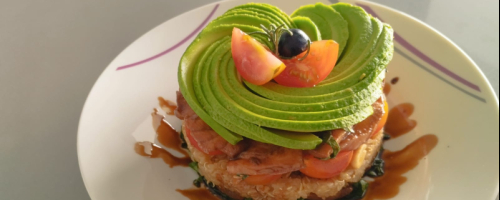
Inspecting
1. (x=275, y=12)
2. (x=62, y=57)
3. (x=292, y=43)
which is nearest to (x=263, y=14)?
(x=275, y=12)

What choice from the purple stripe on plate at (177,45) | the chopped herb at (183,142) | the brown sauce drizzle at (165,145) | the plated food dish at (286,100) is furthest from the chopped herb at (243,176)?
the purple stripe on plate at (177,45)

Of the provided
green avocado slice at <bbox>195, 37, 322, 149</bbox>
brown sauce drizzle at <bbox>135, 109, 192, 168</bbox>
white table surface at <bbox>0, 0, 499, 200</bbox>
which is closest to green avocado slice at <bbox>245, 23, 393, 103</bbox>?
green avocado slice at <bbox>195, 37, 322, 149</bbox>

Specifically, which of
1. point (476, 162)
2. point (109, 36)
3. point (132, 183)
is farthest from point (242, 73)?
point (109, 36)

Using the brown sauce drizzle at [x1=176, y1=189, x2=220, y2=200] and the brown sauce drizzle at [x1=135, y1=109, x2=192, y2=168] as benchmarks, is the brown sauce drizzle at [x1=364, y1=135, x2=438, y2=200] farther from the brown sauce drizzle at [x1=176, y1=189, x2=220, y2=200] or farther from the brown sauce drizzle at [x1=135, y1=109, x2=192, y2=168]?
the brown sauce drizzle at [x1=135, y1=109, x2=192, y2=168]

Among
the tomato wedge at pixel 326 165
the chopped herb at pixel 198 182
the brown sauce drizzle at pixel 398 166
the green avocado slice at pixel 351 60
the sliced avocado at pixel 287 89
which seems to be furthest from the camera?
the chopped herb at pixel 198 182

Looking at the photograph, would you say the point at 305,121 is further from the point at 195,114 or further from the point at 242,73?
the point at 195,114

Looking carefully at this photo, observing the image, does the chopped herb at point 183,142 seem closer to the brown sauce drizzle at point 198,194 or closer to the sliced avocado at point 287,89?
the brown sauce drizzle at point 198,194

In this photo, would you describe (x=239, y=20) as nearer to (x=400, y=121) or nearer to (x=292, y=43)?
(x=292, y=43)
